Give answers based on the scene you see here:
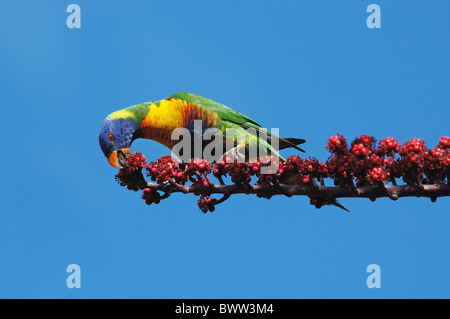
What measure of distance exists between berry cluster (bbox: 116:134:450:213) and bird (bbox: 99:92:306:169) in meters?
0.82

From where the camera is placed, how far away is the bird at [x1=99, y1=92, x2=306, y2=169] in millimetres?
7469

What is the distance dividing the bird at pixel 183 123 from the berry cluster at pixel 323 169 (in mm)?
824

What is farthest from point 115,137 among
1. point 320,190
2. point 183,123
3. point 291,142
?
point 320,190

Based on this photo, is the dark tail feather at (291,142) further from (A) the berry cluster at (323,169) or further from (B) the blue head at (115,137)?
(B) the blue head at (115,137)

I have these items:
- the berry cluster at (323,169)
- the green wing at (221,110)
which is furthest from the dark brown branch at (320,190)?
the green wing at (221,110)

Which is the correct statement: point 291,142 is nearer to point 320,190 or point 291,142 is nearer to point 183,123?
point 320,190

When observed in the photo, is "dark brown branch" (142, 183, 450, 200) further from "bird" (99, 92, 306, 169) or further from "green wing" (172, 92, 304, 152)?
"green wing" (172, 92, 304, 152)

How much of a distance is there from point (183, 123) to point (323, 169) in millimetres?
2196

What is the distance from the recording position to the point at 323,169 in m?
6.69

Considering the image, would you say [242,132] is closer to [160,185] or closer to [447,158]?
[160,185]

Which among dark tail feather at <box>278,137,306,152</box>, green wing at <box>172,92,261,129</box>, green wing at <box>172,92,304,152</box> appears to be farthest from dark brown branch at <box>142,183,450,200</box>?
green wing at <box>172,92,261,129</box>

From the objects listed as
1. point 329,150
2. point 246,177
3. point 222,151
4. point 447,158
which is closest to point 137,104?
point 222,151

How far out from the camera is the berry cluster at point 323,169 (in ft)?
21.6
